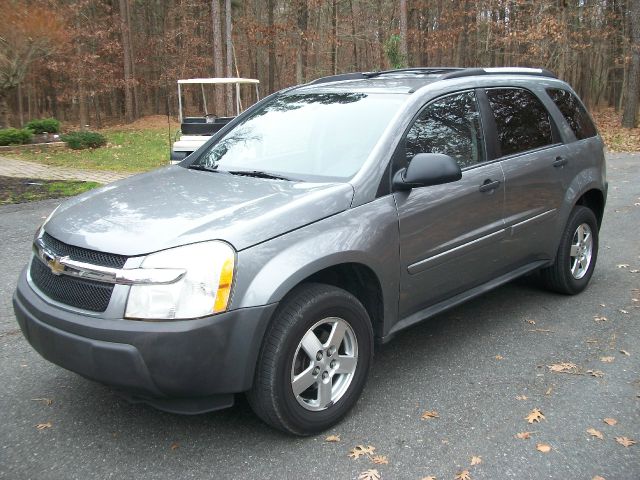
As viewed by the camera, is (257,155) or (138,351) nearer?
(138,351)

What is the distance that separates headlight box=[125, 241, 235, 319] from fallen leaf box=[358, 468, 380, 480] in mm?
1005

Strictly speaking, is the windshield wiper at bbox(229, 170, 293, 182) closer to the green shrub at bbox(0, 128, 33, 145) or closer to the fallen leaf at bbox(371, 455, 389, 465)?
the fallen leaf at bbox(371, 455, 389, 465)

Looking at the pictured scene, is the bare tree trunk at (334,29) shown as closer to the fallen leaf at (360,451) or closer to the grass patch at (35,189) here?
the grass patch at (35,189)

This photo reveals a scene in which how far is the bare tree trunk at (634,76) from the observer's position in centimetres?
2190

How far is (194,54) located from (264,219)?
3555 centimetres

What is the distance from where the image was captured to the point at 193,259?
2744mm

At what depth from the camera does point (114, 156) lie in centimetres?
1764

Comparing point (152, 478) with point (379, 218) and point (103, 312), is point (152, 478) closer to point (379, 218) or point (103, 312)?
point (103, 312)

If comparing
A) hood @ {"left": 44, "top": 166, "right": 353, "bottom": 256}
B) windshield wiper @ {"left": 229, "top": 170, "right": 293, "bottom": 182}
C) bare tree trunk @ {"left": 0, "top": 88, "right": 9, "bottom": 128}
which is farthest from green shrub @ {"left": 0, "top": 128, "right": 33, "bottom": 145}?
windshield wiper @ {"left": 229, "top": 170, "right": 293, "bottom": 182}

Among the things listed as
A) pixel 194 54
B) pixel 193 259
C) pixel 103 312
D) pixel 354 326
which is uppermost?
pixel 194 54

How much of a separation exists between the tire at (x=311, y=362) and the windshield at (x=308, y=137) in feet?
2.67

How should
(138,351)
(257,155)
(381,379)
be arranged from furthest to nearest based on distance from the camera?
(257,155)
(381,379)
(138,351)

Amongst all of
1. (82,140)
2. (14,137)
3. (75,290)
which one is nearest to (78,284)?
(75,290)

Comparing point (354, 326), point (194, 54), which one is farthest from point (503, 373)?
point (194, 54)
